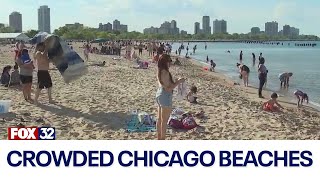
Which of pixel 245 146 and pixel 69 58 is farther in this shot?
pixel 69 58

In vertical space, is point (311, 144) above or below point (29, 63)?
below

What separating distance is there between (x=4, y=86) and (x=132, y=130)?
573 centimetres

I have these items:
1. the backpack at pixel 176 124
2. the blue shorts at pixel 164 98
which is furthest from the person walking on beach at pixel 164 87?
the backpack at pixel 176 124

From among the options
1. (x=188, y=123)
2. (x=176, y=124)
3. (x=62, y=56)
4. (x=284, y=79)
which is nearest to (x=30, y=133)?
(x=176, y=124)

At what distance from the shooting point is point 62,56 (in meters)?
9.77

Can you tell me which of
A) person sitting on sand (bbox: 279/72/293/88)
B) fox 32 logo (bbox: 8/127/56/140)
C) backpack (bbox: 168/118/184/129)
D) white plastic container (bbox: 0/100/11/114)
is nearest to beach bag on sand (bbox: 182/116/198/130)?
backpack (bbox: 168/118/184/129)

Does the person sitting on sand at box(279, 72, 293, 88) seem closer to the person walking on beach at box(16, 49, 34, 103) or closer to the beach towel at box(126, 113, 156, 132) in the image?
the beach towel at box(126, 113, 156, 132)

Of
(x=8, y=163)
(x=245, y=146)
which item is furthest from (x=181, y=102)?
(x=8, y=163)

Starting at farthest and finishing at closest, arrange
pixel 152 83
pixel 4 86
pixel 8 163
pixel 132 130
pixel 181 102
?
pixel 152 83 → pixel 4 86 → pixel 181 102 → pixel 132 130 → pixel 8 163

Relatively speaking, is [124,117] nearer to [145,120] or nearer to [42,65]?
[145,120]

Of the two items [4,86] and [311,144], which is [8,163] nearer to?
[311,144]

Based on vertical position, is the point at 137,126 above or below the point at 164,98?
below

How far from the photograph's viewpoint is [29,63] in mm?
9688

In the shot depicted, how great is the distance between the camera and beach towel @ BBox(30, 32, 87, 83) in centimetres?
966
